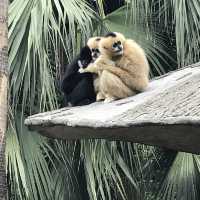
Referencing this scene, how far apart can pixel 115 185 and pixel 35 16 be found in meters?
1.66

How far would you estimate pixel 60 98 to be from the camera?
5.64 m

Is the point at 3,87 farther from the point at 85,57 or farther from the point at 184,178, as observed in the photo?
the point at 184,178

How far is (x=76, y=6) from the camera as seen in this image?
532 cm

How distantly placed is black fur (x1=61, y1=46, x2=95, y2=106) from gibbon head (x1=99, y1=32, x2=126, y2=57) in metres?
0.34

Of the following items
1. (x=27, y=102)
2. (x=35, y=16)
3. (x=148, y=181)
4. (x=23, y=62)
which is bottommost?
(x=148, y=181)

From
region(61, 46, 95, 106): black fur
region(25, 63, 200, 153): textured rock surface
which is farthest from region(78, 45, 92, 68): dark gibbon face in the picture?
region(25, 63, 200, 153): textured rock surface

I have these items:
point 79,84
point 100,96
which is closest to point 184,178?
point 79,84

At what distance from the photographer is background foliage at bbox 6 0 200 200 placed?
4.97m

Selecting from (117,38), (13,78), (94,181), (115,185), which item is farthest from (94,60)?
(115,185)

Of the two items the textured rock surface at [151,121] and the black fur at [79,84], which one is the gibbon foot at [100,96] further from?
the textured rock surface at [151,121]

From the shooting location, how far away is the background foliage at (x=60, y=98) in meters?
4.97

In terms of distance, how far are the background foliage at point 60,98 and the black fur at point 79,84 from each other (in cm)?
31

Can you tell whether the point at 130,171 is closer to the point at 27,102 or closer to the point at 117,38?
the point at 27,102

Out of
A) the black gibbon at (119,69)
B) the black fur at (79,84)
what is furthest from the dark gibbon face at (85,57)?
the black gibbon at (119,69)
